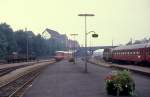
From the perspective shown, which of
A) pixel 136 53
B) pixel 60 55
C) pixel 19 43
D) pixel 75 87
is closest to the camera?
pixel 75 87

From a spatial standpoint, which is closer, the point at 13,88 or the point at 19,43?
the point at 13,88

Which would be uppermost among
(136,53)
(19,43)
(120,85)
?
(19,43)

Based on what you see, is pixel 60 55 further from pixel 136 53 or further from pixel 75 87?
pixel 75 87

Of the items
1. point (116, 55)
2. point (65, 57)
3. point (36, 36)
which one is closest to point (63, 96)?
point (116, 55)

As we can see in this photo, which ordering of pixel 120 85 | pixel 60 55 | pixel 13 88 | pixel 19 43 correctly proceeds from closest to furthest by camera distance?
pixel 120 85
pixel 13 88
pixel 60 55
pixel 19 43

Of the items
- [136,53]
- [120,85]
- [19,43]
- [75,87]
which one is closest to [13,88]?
[75,87]

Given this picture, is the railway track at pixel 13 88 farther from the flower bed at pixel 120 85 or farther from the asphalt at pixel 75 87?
the flower bed at pixel 120 85

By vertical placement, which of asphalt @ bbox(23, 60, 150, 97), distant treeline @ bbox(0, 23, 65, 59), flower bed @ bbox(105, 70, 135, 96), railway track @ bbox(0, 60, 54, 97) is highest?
distant treeline @ bbox(0, 23, 65, 59)

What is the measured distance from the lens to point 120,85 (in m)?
20.4

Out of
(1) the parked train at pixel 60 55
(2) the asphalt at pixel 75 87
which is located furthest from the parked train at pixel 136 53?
(1) the parked train at pixel 60 55

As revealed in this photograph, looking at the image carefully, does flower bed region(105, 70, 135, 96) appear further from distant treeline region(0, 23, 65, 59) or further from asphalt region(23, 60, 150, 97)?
distant treeline region(0, 23, 65, 59)

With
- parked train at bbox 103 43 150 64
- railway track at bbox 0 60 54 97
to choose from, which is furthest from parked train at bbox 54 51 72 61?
railway track at bbox 0 60 54 97

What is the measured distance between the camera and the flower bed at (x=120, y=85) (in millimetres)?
20422

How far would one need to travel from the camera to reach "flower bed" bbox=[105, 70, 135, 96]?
804 inches
